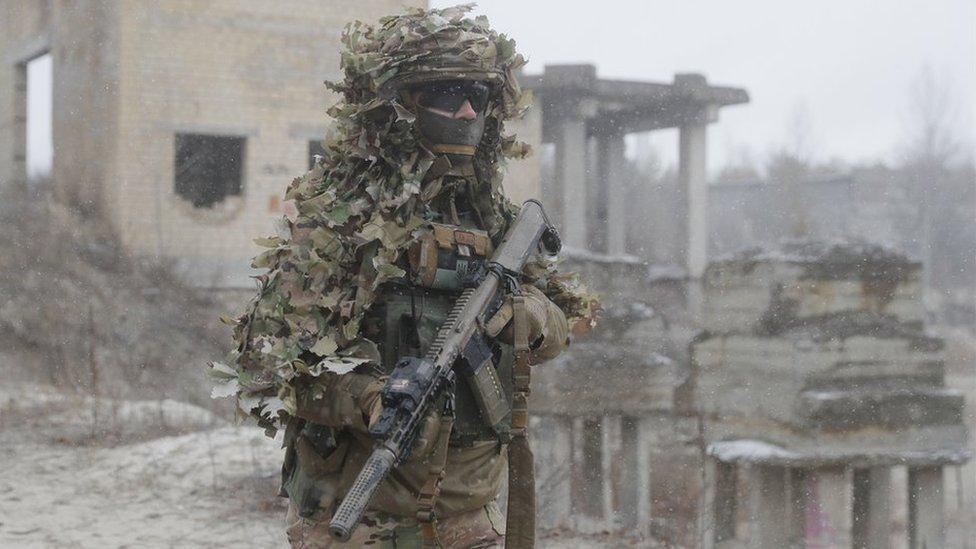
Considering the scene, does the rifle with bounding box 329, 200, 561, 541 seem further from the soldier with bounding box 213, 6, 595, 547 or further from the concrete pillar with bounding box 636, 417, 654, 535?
the concrete pillar with bounding box 636, 417, 654, 535

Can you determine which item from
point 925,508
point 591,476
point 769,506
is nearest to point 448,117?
point 769,506

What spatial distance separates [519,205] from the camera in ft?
10.2

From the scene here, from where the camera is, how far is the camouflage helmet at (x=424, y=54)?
2717 millimetres

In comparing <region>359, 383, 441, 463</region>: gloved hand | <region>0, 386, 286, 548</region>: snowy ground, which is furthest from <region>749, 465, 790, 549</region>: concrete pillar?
<region>359, 383, 441, 463</region>: gloved hand

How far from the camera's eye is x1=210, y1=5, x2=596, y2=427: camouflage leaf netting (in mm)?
2549

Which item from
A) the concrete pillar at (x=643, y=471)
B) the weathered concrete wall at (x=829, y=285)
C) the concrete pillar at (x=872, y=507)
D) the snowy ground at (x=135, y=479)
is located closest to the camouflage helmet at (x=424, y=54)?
the snowy ground at (x=135, y=479)

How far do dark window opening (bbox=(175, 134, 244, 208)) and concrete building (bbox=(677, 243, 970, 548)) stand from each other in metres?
8.15

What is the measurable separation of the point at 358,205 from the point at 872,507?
707 cm

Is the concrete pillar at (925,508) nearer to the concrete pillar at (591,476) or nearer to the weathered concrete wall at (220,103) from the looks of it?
the concrete pillar at (591,476)

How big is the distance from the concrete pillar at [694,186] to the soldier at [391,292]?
560 inches

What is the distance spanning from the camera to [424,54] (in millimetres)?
2699

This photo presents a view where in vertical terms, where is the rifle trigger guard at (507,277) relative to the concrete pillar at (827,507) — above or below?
above

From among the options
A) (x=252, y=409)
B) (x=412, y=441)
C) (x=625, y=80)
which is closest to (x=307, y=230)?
(x=252, y=409)

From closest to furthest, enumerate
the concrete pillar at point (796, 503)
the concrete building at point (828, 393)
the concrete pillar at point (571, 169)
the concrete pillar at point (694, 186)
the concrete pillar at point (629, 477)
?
the concrete building at point (828, 393) → the concrete pillar at point (796, 503) → the concrete pillar at point (629, 477) → the concrete pillar at point (571, 169) → the concrete pillar at point (694, 186)
